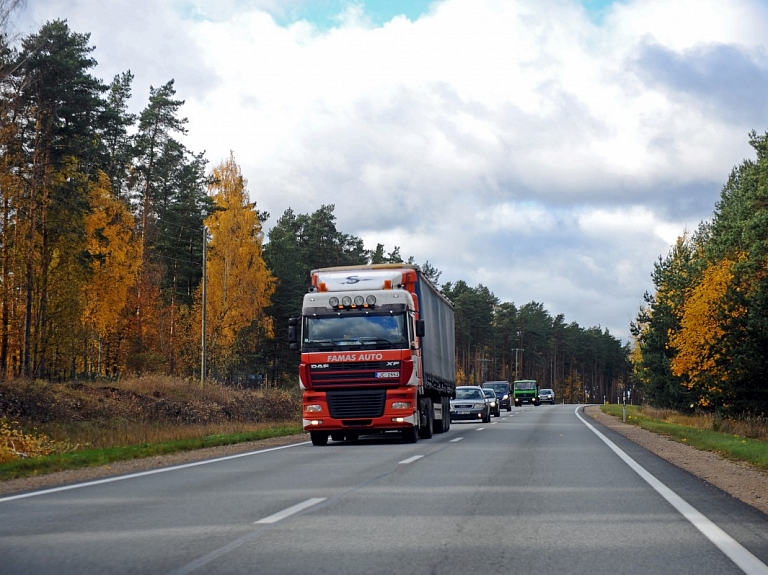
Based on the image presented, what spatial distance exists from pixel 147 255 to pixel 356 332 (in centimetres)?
4457

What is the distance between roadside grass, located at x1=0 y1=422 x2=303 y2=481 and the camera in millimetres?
15023

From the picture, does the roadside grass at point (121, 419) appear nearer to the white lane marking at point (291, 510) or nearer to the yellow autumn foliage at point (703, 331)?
the white lane marking at point (291, 510)

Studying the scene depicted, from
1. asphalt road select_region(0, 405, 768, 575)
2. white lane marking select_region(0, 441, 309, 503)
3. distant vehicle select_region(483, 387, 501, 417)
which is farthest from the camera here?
distant vehicle select_region(483, 387, 501, 417)

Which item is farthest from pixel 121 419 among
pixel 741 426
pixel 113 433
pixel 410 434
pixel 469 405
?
pixel 741 426

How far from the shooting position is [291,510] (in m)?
9.54

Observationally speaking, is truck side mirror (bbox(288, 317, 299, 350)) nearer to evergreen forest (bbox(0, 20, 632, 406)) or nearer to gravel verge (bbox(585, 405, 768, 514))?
gravel verge (bbox(585, 405, 768, 514))

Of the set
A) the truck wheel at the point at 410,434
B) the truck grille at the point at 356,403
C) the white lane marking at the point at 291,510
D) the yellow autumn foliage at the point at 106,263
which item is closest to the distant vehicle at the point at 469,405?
the truck wheel at the point at 410,434

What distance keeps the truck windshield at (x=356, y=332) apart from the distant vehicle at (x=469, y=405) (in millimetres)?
17440

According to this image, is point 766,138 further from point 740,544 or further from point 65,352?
point 740,544

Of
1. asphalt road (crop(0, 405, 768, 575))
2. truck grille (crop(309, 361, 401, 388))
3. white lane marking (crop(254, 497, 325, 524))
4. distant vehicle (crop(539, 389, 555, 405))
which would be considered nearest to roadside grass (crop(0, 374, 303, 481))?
truck grille (crop(309, 361, 401, 388))

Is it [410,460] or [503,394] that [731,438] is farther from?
[503,394]

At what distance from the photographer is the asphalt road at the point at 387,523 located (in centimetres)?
664

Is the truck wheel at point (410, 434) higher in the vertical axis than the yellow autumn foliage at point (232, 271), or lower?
lower

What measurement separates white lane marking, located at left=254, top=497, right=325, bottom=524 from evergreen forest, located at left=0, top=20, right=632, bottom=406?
885 inches
